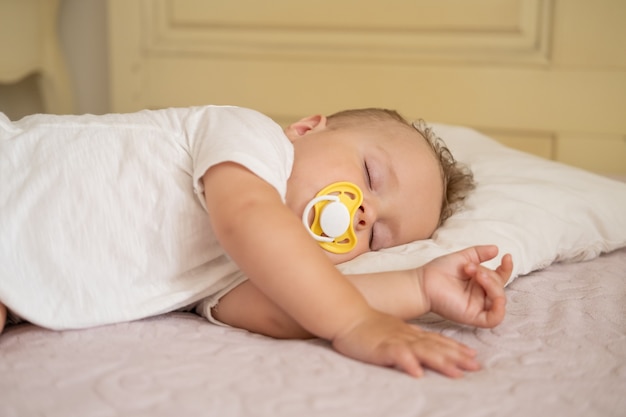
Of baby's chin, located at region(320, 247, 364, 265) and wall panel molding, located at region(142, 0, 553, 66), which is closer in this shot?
baby's chin, located at region(320, 247, 364, 265)

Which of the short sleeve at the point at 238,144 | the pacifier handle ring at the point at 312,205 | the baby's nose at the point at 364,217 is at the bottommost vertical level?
the baby's nose at the point at 364,217

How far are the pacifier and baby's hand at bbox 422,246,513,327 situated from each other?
0.13 metres

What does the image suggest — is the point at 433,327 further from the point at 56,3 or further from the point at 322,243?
the point at 56,3

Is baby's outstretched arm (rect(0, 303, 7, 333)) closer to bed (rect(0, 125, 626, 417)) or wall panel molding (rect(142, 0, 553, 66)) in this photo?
bed (rect(0, 125, 626, 417))

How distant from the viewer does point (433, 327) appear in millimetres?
913

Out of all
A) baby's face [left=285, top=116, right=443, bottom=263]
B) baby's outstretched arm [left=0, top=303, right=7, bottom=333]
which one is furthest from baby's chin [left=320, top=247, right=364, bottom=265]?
baby's outstretched arm [left=0, top=303, right=7, bottom=333]

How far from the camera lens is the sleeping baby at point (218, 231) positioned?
0.78 metres

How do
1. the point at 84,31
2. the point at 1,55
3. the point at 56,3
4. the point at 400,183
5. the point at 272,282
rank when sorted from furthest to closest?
Answer: the point at 84,31
the point at 56,3
the point at 1,55
the point at 400,183
the point at 272,282

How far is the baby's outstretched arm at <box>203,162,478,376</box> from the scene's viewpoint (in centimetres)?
74

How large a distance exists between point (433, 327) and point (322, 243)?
0.19 metres

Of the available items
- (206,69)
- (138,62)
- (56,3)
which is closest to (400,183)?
(206,69)

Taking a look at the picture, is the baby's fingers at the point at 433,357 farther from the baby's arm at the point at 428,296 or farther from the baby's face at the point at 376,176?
the baby's face at the point at 376,176

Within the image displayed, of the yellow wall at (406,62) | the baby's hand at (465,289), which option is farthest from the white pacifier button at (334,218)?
the yellow wall at (406,62)

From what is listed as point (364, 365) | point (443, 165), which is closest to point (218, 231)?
point (364, 365)
